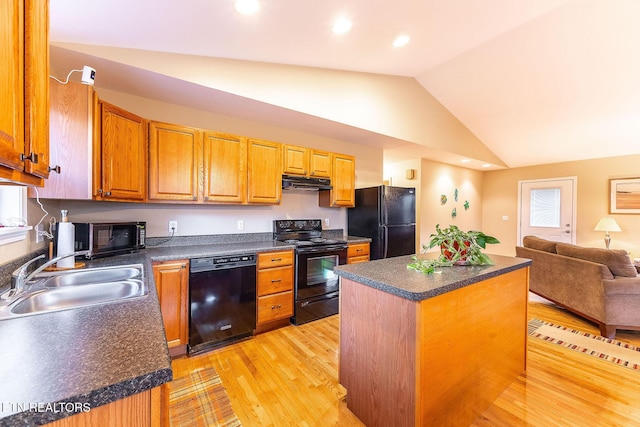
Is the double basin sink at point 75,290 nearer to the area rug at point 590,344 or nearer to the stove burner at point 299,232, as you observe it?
the stove burner at point 299,232

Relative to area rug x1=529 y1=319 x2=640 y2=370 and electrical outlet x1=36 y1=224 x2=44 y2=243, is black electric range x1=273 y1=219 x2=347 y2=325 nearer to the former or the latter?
electrical outlet x1=36 y1=224 x2=44 y2=243

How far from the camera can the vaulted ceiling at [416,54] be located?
187cm

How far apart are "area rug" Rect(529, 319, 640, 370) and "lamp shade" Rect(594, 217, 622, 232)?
2982 millimetres

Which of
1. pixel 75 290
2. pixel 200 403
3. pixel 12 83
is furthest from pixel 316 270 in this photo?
pixel 12 83

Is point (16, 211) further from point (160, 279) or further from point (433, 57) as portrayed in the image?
point (433, 57)

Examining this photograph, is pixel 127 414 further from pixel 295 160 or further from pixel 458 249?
pixel 295 160

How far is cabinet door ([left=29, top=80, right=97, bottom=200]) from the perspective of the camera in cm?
172

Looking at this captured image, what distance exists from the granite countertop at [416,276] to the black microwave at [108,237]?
6.04 feet

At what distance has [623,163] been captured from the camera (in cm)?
479

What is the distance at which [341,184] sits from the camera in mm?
3701

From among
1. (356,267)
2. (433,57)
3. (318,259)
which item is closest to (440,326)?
(356,267)

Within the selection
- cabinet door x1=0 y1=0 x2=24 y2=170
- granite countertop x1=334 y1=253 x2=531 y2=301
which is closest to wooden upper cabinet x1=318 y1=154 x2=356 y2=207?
granite countertop x1=334 y1=253 x2=531 y2=301

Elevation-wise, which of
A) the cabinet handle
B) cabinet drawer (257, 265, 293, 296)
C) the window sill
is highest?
the cabinet handle

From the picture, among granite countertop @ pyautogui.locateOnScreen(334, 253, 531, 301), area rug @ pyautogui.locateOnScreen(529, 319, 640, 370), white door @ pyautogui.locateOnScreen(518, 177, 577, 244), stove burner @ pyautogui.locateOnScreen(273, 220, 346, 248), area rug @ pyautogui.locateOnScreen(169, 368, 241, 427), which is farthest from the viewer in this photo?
white door @ pyautogui.locateOnScreen(518, 177, 577, 244)
